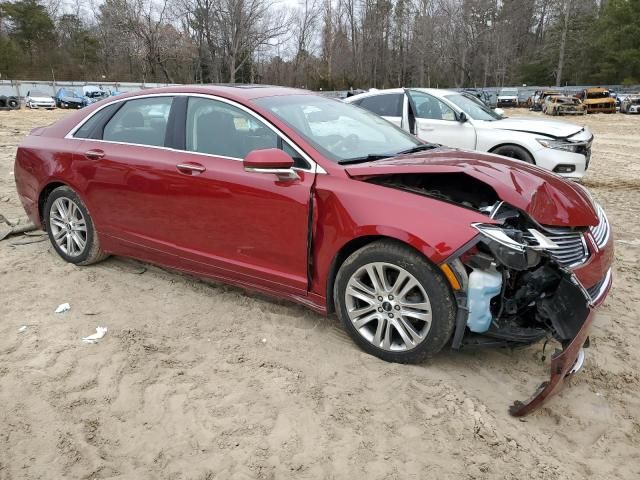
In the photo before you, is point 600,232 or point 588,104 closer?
point 600,232

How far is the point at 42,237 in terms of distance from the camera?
565 centimetres

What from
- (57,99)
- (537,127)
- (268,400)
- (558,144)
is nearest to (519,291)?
(268,400)

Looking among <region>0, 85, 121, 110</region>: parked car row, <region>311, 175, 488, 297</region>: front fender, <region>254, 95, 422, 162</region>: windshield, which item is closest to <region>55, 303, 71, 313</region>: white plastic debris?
<region>311, 175, 488, 297</region>: front fender

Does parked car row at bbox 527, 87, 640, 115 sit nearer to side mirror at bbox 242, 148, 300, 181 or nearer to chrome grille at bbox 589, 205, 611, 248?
chrome grille at bbox 589, 205, 611, 248

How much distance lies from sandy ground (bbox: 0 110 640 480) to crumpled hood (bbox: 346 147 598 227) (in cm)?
93

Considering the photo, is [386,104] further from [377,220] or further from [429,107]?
[377,220]

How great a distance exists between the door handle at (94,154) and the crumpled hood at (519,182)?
2.22 meters

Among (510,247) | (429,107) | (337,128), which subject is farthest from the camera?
(429,107)

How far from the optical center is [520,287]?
2965 millimetres

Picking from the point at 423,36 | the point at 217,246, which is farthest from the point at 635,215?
the point at 423,36

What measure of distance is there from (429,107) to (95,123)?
5.69 m

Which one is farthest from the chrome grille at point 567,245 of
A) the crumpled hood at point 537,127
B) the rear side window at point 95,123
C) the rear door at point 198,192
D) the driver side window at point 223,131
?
the crumpled hood at point 537,127

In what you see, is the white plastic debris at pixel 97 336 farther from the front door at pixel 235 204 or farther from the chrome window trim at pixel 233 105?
the chrome window trim at pixel 233 105

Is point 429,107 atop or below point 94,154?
atop
